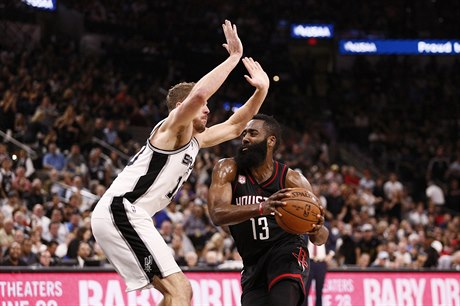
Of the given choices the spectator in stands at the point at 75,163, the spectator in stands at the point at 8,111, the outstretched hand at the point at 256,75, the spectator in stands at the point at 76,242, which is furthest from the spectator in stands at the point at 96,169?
the outstretched hand at the point at 256,75

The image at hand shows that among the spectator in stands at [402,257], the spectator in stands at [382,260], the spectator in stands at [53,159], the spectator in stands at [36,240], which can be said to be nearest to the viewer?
the spectator in stands at [36,240]

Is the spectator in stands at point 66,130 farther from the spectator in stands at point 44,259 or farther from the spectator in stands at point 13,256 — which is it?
the spectator in stands at point 13,256

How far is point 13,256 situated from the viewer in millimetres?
12297

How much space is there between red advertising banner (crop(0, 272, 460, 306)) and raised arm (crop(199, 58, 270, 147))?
4.71 meters

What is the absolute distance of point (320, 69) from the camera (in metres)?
29.9

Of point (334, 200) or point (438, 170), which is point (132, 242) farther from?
point (438, 170)

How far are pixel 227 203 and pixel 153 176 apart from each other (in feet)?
1.95

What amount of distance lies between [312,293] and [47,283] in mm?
4049

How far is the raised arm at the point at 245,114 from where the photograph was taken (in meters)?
7.37

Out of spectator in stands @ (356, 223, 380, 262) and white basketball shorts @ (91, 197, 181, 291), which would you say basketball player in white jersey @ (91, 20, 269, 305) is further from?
spectator in stands @ (356, 223, 380, 262)

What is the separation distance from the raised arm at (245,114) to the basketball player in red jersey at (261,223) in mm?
424

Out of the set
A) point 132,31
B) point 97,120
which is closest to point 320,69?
point 132,31

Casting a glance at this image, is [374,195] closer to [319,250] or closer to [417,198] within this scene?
[417,198]

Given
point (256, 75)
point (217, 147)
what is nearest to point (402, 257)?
point (217, 147)
